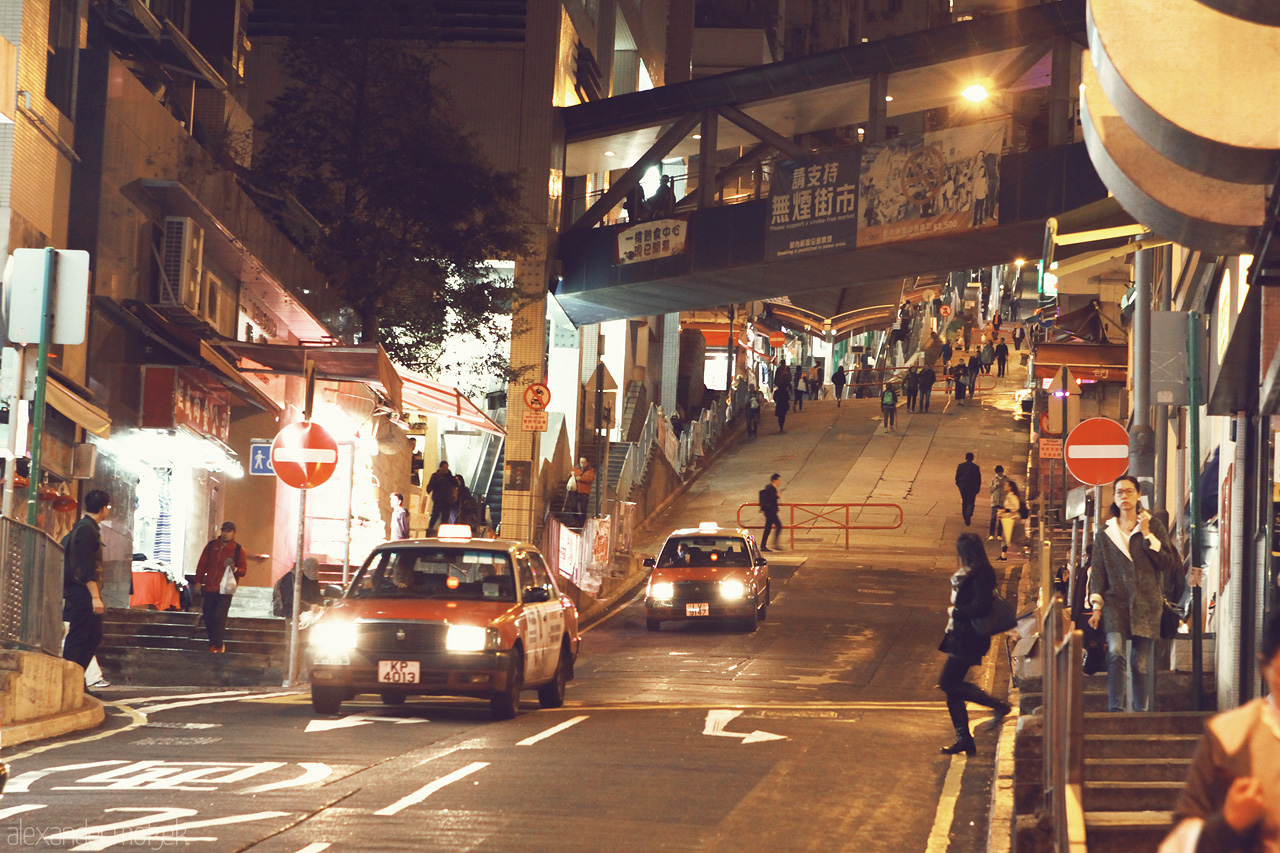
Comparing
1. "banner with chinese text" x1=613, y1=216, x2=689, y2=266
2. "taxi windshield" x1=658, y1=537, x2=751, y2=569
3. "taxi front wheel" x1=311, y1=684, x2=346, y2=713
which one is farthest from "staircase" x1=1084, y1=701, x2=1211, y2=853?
"banner with chinese text" x1=613, y1=216, x2=689, y2=266

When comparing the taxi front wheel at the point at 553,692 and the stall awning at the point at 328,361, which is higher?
the stall awning at the point at 328,361

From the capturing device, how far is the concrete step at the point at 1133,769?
9789 mm

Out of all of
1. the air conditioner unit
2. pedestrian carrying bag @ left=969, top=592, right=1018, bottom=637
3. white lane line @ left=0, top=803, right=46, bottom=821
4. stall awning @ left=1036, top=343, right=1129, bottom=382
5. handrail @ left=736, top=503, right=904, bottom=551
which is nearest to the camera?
white lane line @ left=0, top=803, right=46, bottom=821

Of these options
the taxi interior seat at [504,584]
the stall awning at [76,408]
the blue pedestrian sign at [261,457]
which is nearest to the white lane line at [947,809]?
the taxi interior seat at [504,584]

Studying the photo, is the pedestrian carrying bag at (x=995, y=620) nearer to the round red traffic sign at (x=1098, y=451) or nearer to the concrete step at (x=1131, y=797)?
the round red traffic sign at (x=1098, y=451)

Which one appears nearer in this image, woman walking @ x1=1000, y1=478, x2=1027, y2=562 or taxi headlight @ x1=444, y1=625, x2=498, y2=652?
taxi headlight @ x1=444, y1=625, x2=498, y2=652

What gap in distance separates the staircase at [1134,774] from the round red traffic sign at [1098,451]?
5336 mm

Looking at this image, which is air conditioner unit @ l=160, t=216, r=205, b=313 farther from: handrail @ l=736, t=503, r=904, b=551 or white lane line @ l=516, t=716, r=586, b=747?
handrail @ l=736, t=503, r=904, b=551

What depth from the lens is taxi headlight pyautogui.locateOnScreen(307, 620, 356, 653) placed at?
49.6ft

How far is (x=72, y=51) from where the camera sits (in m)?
20.6

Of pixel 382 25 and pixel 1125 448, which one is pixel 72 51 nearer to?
pixel 382 25

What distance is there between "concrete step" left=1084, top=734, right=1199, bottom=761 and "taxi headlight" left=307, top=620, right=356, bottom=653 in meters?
7.00

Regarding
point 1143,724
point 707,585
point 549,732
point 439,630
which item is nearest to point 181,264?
point 707,585

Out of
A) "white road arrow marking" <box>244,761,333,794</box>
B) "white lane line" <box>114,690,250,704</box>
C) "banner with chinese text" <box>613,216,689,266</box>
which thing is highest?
"banner with chinese text" <box>613,216,689,266</box>
